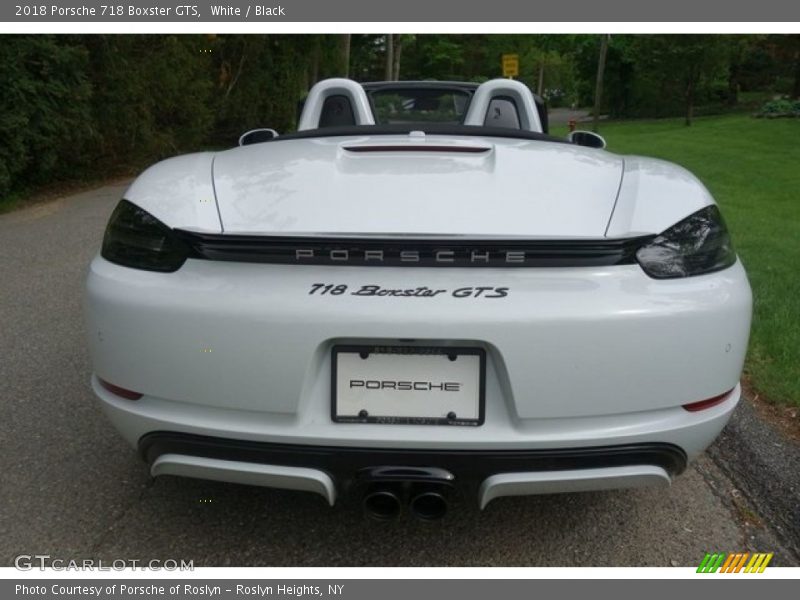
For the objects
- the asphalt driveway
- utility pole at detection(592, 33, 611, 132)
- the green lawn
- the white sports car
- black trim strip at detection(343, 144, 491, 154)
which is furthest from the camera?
utility pole at detection(592, 33, 611, 132)

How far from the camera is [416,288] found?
1.95m

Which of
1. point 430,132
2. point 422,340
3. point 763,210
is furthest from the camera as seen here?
point 763,210

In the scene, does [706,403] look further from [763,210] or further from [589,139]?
[763,210]

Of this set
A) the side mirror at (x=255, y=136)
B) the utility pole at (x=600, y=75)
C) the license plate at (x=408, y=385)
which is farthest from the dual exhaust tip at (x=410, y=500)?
the utility pole at (x=600, y=75)

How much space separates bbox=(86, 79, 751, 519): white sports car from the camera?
1930 millimetres

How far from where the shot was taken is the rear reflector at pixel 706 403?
2.09m

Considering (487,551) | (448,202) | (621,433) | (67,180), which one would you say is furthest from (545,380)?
(67,180)

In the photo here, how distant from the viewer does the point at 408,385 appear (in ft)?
6.52

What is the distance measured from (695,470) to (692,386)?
1090 millimetres

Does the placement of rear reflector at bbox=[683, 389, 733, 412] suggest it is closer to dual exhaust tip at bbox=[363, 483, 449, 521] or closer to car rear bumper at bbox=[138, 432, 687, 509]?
car rear bumper at bbox=[138, 432, 687, 509]

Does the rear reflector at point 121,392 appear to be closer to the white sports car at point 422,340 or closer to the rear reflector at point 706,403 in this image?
the white sports car at point 422,340

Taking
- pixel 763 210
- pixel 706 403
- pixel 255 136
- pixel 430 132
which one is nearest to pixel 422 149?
pixel 430 132

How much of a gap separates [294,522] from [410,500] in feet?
2.12

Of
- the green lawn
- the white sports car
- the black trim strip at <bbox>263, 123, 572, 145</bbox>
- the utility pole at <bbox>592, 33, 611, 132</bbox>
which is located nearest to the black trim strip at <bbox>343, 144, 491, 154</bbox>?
the white sports car
